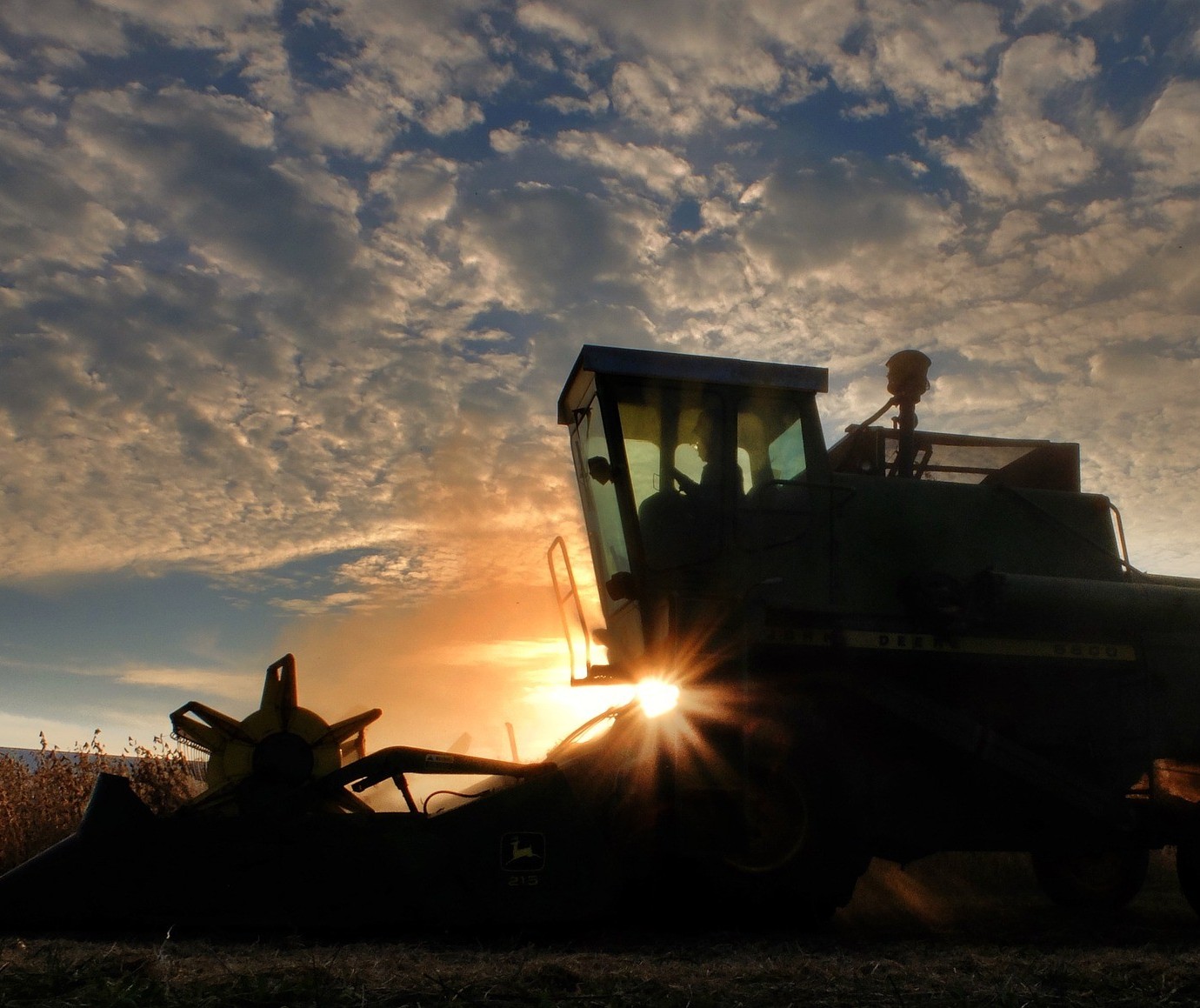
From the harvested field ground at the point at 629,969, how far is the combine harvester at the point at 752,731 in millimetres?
298

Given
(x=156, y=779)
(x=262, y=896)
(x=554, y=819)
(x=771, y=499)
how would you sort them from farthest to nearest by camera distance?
(x=156, y=779)
(x=771, y=499)
(x=554, y=819)
(x=262, y=896)

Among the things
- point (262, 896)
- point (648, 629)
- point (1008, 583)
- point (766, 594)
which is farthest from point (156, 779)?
point (1008, 583)

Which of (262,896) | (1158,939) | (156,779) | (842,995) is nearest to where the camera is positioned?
(842,995)

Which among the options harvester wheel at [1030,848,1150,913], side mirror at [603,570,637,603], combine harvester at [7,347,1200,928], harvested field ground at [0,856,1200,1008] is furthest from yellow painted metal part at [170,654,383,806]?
harvester wheel at [1030,848,1150,913]

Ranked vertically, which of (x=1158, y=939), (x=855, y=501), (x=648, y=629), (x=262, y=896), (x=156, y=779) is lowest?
(x=1158, y=939)

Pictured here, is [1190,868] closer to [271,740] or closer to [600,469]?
[600,469]

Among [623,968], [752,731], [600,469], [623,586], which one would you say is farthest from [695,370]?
[623,968]

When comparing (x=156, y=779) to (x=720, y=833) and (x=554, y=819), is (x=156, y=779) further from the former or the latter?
(x=720, y=833)

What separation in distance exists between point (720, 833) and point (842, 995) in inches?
83.5

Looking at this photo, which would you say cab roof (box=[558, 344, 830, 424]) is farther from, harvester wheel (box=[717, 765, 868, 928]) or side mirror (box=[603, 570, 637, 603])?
harvester wheel (box=[717, 765, 868, 928])

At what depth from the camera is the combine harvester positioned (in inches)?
203

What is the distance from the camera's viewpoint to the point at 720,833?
5668 mm

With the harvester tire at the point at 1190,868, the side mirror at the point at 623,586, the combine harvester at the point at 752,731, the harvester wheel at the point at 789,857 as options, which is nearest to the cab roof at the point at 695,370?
the combine harvester at the point at 752,731

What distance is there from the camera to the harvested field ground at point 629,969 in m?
3.31
